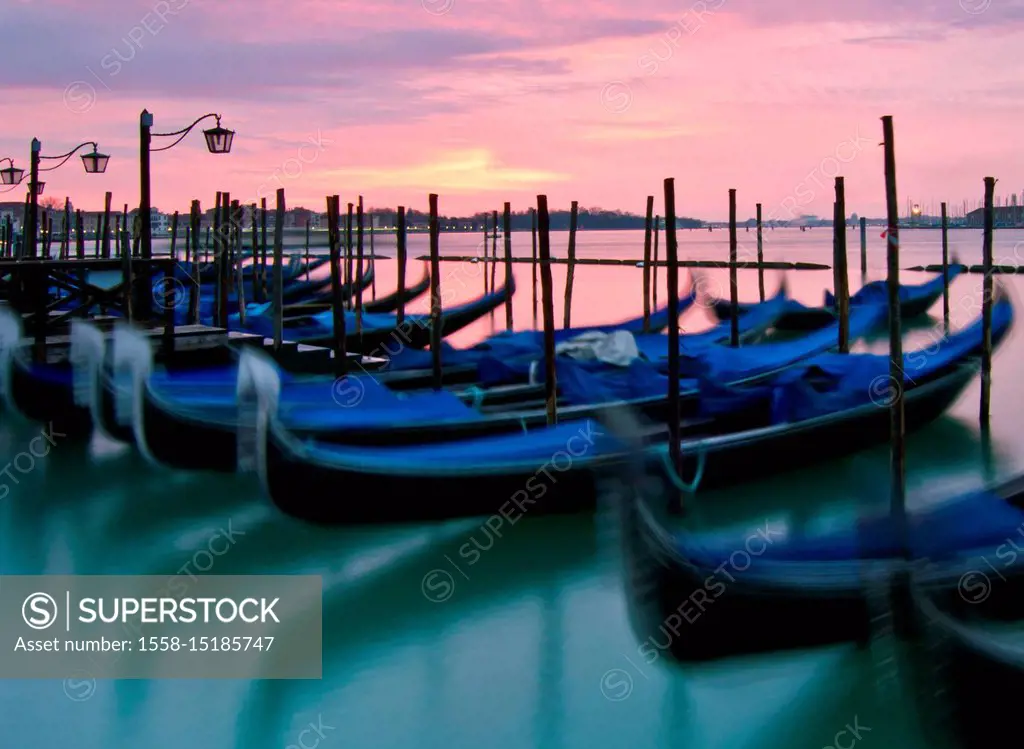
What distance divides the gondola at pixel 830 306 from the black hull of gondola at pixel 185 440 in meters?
6.84

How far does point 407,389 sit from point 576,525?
2.00 metres

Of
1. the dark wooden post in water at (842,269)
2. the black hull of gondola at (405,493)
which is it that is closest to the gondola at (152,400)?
the black hull of gondola at (405,493)

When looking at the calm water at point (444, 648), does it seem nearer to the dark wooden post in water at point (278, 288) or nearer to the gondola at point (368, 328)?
the dark wooden post in water at point (278, 288)

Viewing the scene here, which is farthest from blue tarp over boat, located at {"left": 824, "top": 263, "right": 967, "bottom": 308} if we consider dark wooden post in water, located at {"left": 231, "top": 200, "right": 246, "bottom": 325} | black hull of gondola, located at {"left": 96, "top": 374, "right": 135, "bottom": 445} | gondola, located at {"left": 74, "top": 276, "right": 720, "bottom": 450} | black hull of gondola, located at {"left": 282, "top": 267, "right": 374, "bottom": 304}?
black hull of gondola, located at {"left": 96, "top": 374, "right": 135, "bottom": 445}

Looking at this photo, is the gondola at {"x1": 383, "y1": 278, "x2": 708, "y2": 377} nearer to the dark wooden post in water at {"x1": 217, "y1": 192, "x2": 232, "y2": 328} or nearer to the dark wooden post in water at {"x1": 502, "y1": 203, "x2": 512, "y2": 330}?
the dark wooden post in water at {"x1": 502, "y1": 203, "x2": 512, "y2": 330}

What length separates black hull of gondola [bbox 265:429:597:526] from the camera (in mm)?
3279

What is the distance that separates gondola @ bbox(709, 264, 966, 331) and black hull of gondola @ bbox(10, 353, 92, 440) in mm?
6684

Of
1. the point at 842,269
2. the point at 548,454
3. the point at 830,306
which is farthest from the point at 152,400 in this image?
the point at 830,306

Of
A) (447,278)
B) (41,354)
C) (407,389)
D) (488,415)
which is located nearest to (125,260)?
(41,354)

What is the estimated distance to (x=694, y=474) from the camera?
401 centimetres

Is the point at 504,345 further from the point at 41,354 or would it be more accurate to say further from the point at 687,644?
the point at 687,644

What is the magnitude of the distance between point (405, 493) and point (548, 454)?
0.57 meters

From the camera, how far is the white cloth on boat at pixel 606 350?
5.61 m

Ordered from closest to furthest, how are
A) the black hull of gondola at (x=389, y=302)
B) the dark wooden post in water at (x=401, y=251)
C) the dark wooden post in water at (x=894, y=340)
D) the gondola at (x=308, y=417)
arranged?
the dark wooden post in water at (x=894, y=340) → the gondola at (x=308, y=417) → the dark wooden post in water at (x=401, y=251) → the black hull of gondola at (x=389, y=302)
